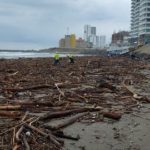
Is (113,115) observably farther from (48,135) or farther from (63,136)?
(48,135)

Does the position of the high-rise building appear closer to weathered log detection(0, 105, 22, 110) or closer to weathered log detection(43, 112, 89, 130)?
weathered log detection(0, 105, 22, 110)

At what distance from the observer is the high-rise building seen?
152250 mm

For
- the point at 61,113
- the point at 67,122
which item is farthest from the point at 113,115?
the point at 67,122

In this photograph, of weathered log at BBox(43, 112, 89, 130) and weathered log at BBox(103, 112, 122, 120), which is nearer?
weathered log at BBox(43, 112, 89, 130)

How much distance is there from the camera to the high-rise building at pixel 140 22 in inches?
5994

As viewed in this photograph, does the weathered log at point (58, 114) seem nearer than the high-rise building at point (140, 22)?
Yes

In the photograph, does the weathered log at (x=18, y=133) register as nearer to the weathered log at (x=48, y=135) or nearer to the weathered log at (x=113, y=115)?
the weathered log at (x=48, y=135)

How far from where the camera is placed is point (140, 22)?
164 m

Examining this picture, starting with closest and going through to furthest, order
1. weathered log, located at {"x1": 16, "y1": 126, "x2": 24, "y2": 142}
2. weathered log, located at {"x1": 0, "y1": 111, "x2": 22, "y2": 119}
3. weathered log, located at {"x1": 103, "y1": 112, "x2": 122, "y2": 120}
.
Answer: weathered log, located at {"x1": 16, "y1": 126, "x2": 24, "y2": 142} < weathered log, located at {"x1": 0, "y1": 111, "x2": 22, "y2": 119} < weathered log, located at {"x1": 103, "y1": 112, "x2": 122, "y2": 120}

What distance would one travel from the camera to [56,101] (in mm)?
13570

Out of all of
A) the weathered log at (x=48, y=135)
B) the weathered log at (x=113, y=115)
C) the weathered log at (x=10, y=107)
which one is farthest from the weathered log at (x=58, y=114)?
the weathered log at (x=48, y=135)

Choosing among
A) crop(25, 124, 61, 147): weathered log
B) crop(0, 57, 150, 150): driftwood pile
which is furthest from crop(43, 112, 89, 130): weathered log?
crop(25, 124, 61, 147): weathered log

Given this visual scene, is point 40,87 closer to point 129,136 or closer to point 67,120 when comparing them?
point 67,120

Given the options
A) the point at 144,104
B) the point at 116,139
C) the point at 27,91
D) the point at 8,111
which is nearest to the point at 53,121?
the point at 8,111
